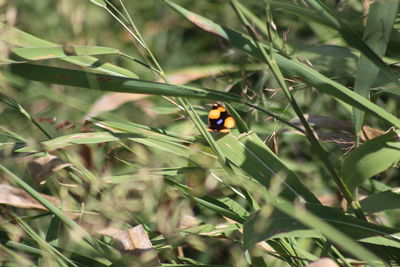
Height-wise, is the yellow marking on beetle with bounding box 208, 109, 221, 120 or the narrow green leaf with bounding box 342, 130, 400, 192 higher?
the narrow green leaf with bounding box 342, 130, 400, 192

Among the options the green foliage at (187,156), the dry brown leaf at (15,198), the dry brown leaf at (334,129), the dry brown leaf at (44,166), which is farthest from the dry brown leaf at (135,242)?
the dry brown leaf at (334,129)

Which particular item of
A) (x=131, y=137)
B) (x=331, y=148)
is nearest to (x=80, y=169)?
(x=131, y=137)

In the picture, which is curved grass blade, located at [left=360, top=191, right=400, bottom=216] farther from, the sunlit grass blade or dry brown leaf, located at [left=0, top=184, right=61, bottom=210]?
dry brown leaf, located at [left=0, top=184, right=61, bottom=210]

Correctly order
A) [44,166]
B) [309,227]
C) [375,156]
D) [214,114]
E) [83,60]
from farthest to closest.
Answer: [214,114]
[83,60]
[44,166]
[375,156]
[309,227]

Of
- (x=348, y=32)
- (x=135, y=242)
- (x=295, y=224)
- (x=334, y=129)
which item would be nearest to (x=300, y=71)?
(x=348, y=32)

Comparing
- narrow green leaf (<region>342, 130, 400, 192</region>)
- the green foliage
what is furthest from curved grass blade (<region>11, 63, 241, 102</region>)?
narrow green leaf (<region>342, 130, 400, 192</region>)

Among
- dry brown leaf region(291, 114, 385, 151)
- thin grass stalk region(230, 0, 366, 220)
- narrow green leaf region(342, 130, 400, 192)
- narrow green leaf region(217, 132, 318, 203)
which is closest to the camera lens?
thin grass stalk region(230, 0, 366, 220)

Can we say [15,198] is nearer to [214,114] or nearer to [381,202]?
[214,114]
